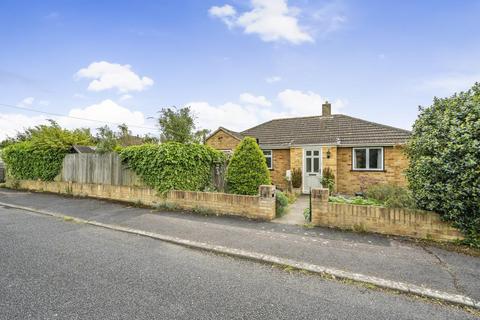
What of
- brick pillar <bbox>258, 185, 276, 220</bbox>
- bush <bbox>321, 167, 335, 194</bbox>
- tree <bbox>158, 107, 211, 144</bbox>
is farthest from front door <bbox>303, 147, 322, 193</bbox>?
tree <bbox>158, 107, 211, 144</bbox>

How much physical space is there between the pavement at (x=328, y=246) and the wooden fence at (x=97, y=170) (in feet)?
6.00

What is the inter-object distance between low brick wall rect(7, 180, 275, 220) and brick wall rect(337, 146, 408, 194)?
26.3ft

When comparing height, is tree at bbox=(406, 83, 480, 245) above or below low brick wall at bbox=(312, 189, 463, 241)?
above

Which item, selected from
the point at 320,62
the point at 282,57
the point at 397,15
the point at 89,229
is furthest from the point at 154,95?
the point at 397,15

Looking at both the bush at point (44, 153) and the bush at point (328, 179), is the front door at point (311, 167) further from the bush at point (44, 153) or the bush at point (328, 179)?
the bush at point (44, 153)

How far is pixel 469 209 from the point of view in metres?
4.49

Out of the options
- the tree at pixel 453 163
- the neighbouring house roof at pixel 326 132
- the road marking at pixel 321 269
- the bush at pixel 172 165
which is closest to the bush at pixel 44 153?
the bush at pixel 172 165

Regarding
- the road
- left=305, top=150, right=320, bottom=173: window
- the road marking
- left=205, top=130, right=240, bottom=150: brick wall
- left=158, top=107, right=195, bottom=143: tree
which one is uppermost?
left=158, top=107, right=195, bottom=143: tree

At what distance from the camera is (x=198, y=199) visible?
7.51m

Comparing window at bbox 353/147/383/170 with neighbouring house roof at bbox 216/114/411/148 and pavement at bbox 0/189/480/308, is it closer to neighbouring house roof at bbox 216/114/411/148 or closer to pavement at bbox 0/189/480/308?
neighbouring house roof at bbox 216/114/411/148

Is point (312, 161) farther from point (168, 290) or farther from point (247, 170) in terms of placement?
point (168, 290)

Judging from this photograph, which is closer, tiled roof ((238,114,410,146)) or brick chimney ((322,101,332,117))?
tiled roof ((238,114,410,146))

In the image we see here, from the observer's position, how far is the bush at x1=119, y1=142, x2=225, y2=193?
787cm

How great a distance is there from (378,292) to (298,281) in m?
1.07
